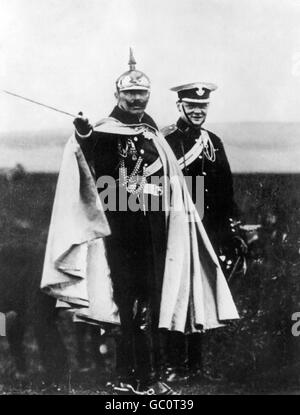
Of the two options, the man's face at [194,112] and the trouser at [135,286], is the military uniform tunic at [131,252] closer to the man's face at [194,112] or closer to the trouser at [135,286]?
the trouser at [135,286]

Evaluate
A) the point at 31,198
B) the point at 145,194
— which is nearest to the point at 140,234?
the point at 145,194

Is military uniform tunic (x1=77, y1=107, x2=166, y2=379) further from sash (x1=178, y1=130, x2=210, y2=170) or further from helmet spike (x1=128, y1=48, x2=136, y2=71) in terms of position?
helmet spike (x1=128, y1=48, x2=136, y2=71)

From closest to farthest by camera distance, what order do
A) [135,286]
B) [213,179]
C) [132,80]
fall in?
[135,286] < [132,80] < [213,179]

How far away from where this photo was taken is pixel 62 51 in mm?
6988

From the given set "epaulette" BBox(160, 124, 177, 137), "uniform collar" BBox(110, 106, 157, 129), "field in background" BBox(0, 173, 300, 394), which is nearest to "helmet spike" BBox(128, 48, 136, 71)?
"uniform collar" BBox(110, 106, 157, 129)

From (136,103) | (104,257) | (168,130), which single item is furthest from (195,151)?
(104,257)

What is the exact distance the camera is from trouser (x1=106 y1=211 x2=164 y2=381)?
6.68 m

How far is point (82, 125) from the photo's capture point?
6.79 meters

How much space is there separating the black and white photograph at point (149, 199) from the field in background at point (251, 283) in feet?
0.04

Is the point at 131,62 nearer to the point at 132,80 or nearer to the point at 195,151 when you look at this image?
the point at 132,80

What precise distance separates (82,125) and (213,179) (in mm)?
1364

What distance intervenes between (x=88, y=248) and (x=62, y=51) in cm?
195

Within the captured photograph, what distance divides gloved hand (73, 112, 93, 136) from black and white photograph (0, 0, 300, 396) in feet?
0.04
